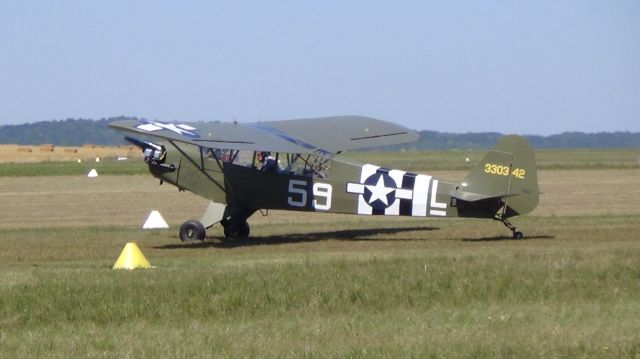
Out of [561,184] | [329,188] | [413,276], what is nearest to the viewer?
[413,276]

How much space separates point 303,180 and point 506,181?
13.1 feet

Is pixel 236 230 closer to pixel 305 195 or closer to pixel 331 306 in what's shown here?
pixel 305 195

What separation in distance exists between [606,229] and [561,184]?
1821 cm

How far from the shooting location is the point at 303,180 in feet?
73.0

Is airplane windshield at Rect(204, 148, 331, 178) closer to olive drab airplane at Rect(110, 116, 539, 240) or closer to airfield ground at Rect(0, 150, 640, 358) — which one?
olive drab airplane at Rect(110, 116, 539, 240)

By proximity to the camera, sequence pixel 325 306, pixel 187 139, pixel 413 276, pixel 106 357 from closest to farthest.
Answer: pixel 106 357, pixel 325 306, pixel 413 276, pixel 187 139

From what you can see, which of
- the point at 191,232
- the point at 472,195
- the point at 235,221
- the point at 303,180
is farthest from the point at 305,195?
the point at 472,195

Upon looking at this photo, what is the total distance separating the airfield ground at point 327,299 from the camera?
1016 cm

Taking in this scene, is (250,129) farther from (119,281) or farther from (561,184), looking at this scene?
(561,184)

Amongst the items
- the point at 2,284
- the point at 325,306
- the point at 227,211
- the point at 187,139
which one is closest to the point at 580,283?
the point at 325,306

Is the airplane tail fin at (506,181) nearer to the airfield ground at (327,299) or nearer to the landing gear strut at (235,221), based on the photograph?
the airfield ground at (327,299)

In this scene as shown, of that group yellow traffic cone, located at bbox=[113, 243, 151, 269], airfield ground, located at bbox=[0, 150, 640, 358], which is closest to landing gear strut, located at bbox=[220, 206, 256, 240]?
airfield ground, located at bbox=[0, 150, 640, 358]

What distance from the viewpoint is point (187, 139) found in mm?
20406

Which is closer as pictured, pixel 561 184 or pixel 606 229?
pixel 606 229
